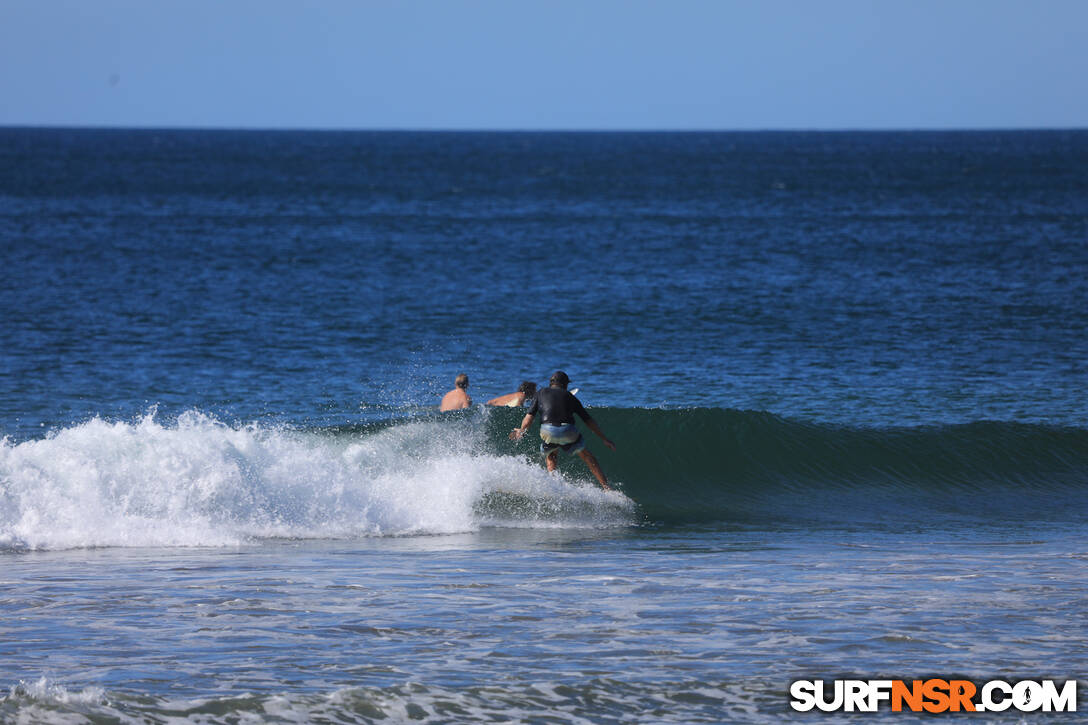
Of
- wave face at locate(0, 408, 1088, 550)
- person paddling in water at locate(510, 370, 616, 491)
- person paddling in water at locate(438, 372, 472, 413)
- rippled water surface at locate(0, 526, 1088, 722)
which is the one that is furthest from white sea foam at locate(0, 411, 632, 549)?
person paddling in water at locate(438, 372, 472, 413)

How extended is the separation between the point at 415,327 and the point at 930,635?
23.4m

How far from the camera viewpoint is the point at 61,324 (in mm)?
29609

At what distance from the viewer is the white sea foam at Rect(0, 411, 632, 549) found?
1328 centimetres

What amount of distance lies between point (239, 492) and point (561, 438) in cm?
385

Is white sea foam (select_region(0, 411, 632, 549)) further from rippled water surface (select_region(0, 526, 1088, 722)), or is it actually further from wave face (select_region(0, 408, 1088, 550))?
rippled water surface (select_region(0, 526, 1088, 722))

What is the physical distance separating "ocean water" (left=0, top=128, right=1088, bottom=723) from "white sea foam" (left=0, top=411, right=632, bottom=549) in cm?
5

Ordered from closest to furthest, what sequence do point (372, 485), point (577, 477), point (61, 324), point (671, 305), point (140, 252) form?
point (372, 485) < point (577, 477) < point (61, 324) < point (671, 305) < point (140, 252)

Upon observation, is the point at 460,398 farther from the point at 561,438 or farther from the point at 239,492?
the point at 239,492

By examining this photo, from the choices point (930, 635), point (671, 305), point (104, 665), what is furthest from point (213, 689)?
point (671, 305)

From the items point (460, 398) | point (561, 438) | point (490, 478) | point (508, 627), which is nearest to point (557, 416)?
point (561, 438)

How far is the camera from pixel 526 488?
1503 centimetres

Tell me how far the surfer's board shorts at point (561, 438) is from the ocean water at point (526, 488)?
0.50 meters

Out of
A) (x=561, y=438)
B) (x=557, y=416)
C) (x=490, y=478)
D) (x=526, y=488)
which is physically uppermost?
(x=557, y=416)

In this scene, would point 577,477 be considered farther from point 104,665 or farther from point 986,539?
point 104,665
